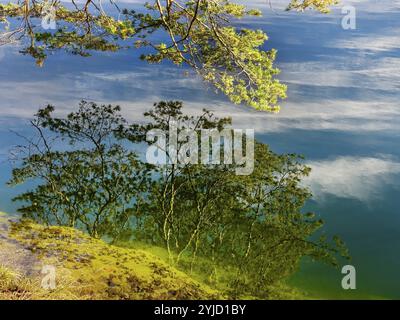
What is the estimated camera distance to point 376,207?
6969mm

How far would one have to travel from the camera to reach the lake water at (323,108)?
623 cm

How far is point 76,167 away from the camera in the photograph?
7328 mm

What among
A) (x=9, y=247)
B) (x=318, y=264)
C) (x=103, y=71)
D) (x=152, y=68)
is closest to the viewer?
(x=9, y=247)

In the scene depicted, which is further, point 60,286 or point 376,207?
point 376,207

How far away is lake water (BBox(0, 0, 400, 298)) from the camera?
6.23 m

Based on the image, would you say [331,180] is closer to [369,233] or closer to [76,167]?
[369,233]

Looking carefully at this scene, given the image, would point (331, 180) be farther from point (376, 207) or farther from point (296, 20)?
point (296, 20)

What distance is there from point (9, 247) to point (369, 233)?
434cm

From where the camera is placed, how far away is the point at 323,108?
10797 mm

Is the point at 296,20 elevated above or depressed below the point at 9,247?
above

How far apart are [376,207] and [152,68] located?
353 inches
